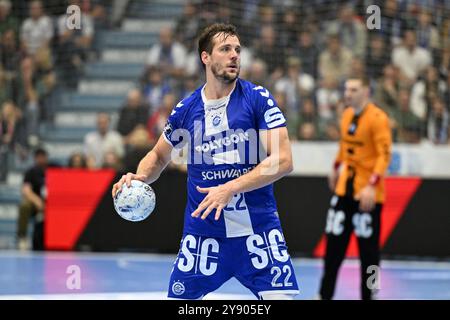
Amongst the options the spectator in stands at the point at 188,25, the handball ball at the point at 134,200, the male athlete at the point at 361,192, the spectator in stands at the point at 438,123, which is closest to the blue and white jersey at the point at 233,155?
the handball ball at the point at 134,200

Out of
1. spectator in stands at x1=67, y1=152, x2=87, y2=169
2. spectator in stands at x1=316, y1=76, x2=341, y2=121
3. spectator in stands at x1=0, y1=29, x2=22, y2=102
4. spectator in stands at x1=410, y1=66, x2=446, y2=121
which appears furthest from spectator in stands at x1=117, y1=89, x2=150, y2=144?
spectator in stands at x1=410, y1=66, x2=446, y2=121

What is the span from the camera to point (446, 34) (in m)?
16.6

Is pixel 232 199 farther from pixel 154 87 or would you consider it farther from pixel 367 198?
pixel 154 87

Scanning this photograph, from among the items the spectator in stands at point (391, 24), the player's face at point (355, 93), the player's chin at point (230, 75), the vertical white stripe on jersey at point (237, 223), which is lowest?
the vertical white stripe on jersey at point (237, 223)

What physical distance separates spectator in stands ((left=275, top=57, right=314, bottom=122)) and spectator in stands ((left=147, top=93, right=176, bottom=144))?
6.62ft

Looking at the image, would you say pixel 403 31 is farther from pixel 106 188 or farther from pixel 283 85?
pixel 106 188

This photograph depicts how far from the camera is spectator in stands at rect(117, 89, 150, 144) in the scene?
1666 cm

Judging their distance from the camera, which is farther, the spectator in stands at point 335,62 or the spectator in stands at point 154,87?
the spectator in stands at point 154,87

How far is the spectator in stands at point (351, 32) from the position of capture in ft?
54.6

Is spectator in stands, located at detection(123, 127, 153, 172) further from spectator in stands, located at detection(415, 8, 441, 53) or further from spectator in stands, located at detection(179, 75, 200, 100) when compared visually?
spectator in stands, located at detection(415, 8, 441, 53)

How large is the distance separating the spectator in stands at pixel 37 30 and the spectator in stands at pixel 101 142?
8.48 feet

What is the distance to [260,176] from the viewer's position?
19.2ft

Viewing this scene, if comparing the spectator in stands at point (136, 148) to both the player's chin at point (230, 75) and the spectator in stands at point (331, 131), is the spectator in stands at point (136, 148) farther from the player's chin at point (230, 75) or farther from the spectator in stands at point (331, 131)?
the player's chin at point (230, 75)

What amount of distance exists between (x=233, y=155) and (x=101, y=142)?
10.4 metres
